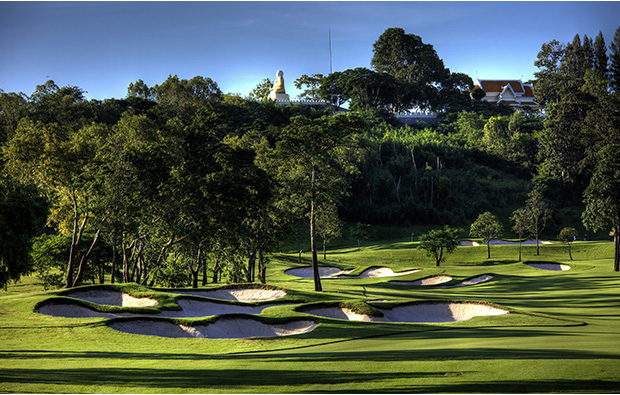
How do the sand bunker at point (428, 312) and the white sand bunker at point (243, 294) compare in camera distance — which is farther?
the white sand bunker at point (243, 294)

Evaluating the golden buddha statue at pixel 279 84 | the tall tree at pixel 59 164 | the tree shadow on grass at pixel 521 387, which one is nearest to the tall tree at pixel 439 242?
the tall tree at pixel 59 164

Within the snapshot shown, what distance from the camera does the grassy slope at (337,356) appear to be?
457 inches

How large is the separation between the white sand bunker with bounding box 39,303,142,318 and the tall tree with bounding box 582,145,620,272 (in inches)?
1753

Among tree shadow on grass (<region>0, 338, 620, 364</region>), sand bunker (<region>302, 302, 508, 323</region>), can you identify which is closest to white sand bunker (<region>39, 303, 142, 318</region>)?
tree shadow on grass (<region>0, 338, 620, 364</region>)

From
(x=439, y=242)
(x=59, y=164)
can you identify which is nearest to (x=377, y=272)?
(x=439, y=242)

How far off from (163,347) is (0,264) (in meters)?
20.3

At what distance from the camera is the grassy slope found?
11617 mm

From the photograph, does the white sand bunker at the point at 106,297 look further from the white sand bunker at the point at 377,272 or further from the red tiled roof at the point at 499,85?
the red tiled roof at the point at 499,85

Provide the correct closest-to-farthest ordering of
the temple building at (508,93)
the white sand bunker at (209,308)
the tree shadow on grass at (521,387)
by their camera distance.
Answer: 1. the tree shadow on grass at (521,387)
2. the white sand bunker at (209,308)
3. the temple building at (508,93)

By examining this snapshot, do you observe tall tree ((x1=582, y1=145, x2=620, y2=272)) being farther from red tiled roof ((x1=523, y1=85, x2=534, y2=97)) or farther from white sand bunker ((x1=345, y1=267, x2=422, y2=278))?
red tiled roof ((x1=523, y1=85, x2=534, y2=97))

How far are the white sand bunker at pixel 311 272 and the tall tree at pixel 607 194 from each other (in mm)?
26946

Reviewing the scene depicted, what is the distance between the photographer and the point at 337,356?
15.7 meters

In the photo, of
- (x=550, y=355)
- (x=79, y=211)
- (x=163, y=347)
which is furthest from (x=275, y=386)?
(x=79, y=211)

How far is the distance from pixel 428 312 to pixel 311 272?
1180 inches
